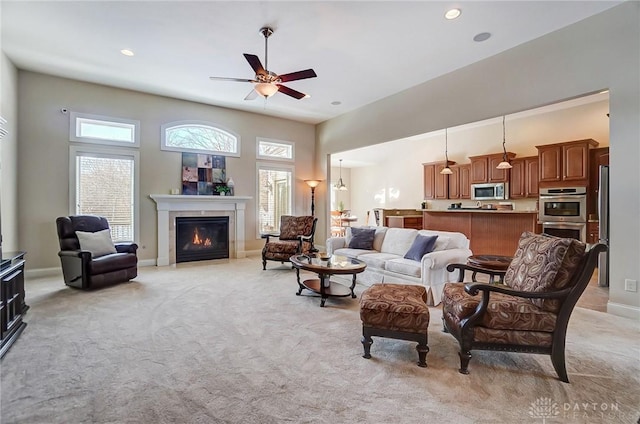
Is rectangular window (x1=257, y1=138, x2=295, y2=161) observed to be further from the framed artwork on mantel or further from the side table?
the side table

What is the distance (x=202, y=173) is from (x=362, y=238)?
12.6ft

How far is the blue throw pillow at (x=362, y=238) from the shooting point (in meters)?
5.24

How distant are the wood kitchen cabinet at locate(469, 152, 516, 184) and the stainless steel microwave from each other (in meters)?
0.11

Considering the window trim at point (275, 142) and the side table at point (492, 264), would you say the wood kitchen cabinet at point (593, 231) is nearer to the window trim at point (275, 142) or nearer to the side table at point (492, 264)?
the side table at point (492, 264)

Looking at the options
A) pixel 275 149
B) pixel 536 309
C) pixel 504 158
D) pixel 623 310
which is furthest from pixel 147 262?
pixel 504 158

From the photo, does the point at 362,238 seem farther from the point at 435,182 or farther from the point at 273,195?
the point at 435,182

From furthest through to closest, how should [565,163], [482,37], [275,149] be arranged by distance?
[275,149], [565,163], [482,37]

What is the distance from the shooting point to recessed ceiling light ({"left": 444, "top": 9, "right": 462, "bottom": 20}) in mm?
3376

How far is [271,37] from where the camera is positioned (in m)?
3.96

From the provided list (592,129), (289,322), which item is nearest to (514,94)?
(592,129)

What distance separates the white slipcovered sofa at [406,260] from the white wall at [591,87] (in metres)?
1.61

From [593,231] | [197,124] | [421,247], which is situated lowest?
[421,247]

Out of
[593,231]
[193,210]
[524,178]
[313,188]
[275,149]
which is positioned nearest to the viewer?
[593,231]

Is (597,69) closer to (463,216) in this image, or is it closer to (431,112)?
(431,112)
